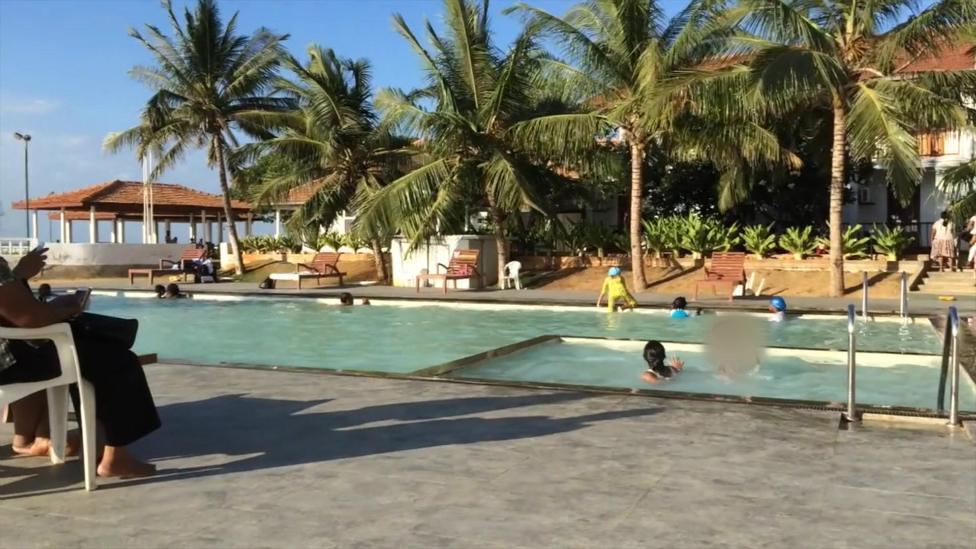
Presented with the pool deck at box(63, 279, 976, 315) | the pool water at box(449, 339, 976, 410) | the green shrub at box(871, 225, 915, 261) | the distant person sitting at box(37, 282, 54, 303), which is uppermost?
the green shrub at box(871, 225, 915, 261)

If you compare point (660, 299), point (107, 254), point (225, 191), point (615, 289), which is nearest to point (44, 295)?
point (615, 289)

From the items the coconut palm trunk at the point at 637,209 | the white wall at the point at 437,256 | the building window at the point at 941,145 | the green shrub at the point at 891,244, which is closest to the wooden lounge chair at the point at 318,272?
the white wall at the point at 437,256

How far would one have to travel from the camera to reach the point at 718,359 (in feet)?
27.9

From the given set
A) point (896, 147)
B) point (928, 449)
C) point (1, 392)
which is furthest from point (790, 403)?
point (896, 147)

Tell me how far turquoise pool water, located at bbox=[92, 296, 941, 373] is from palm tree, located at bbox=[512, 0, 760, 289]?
5.18 m

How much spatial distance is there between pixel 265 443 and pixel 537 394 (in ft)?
7.75

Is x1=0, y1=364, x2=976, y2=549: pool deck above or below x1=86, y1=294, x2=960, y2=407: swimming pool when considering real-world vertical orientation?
above

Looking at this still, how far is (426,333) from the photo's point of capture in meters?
14.0

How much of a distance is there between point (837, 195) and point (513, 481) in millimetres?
15999

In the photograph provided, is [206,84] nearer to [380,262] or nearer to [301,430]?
[380,262]

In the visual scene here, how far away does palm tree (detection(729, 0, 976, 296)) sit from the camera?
15.6 metres

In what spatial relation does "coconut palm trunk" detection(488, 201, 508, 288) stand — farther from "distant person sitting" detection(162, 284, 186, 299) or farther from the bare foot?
the bare foot

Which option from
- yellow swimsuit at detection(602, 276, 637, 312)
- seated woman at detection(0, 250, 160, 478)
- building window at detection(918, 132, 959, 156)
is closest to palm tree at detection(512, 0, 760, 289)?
yellow swimsuit at detection(602, 276, 637, 312)

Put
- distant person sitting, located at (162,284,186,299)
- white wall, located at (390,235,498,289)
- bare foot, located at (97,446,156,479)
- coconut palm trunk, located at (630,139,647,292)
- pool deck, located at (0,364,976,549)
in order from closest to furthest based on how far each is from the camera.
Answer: pool deck, located at (0,364,976,549) → bare foot, located at (97,446,156,479) → coconut palm trunk, located at (630,139,647,292) → distant person sitting, located at (162,284,186,299) → white wall, located at (390,235,498,289)
